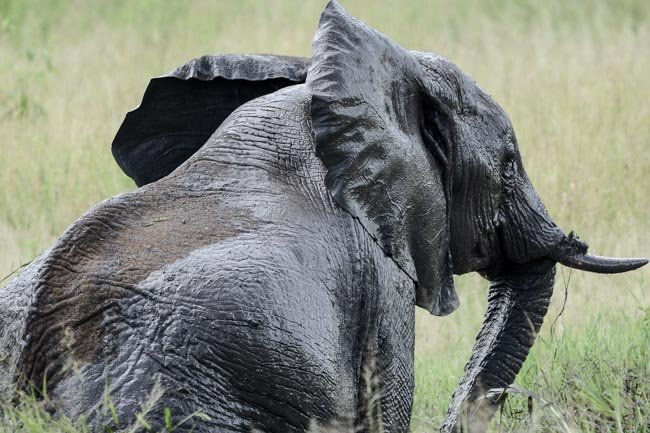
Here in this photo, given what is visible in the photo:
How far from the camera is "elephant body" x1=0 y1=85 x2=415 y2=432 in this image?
3.26m

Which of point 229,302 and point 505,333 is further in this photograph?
point 505,333

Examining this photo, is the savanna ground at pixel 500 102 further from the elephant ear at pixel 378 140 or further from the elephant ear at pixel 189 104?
the elephant ear at pixel 189 104

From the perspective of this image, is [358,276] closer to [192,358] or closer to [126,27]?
[192,358]

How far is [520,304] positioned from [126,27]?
757 cm

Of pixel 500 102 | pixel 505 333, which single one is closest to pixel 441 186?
pixel 505 333

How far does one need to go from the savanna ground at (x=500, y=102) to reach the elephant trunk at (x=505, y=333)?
0.13 meters

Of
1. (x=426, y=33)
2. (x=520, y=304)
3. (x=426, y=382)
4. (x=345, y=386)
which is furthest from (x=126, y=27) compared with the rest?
(x=345, y=386)

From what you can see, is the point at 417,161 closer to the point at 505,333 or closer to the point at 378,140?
the point at 378,140

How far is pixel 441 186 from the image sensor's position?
409 centimetres

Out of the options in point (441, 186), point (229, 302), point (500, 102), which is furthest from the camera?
point (500, 102)

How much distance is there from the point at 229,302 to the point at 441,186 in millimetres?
1000

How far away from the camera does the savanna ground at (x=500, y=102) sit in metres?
5.03

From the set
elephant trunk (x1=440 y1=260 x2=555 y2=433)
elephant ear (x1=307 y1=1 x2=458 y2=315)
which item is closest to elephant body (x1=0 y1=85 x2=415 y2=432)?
elephant ear (x1=307 y1=1 x2=458 y2=315)

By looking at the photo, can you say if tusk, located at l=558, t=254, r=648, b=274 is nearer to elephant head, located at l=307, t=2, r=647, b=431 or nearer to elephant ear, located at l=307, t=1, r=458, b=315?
elephant head, located at l=307, t=2, r=647, b=431
